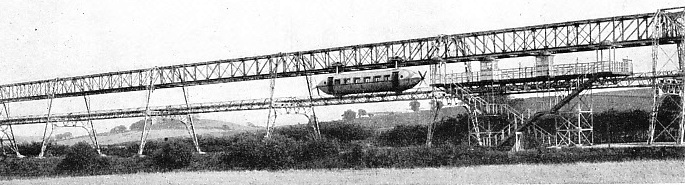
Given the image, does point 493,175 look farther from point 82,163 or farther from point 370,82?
point 82,163

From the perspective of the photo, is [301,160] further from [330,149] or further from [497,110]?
[497,110]

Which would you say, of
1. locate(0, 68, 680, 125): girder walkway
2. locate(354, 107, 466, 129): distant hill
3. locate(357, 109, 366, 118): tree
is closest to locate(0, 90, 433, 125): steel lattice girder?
locate(0, 68, 680, 125): girder walkway

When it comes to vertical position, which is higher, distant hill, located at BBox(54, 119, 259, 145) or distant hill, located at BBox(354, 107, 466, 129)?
distant hill, located at BBox(354, 107, 466, 129)

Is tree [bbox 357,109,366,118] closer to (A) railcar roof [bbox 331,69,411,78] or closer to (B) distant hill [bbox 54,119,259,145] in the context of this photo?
(B) distant hill [bbox 54,119,259,145]

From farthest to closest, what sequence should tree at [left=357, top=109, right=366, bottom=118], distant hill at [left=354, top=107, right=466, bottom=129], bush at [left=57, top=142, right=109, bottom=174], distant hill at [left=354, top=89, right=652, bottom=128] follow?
tree at [left=357, top=109, right=366, bottom=118] → distant hill at [left=354, top=107, right=466, bottom=129] → distant hill at [left=354, top=89, right=652, bottom=128] → bush at [left=57, top=142, right=109, bottom=174]

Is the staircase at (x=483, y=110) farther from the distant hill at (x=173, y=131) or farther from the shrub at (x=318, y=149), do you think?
the distant hill at (x=173, y=131)

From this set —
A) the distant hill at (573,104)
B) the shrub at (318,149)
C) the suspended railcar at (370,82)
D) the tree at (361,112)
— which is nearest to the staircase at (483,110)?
the suspended railcar at (370,82)

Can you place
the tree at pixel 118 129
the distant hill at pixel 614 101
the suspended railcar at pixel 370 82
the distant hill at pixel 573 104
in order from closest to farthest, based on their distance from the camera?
the suspended railcar at pixel 370 82 < the distant hill at pixel 573 104 < the distant hill at pixel 614 101 < the tree at pixel 118 129
